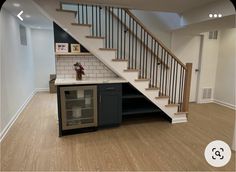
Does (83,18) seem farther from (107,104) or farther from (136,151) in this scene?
(136,151)

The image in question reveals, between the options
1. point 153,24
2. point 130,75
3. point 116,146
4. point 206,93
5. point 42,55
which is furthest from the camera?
point 42,55

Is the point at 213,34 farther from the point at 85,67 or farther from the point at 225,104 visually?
the point at 85,67

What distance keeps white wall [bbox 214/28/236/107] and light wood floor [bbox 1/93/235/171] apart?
123 cm

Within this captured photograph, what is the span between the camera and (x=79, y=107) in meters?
3.26

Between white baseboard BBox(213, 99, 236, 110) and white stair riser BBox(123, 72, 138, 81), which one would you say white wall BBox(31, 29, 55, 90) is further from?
white baseboard BBox(213, 99, 236, 110)

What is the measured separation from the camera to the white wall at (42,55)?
21.0 feet

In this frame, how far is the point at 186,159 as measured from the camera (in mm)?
2514

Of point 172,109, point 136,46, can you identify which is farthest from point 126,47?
point 172,109

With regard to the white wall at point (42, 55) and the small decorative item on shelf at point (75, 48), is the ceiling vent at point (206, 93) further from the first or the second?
the white wall at point (42, 55)

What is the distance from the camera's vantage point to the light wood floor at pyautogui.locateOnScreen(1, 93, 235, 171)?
7.75ft

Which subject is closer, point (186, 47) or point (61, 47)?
point (61, 47)

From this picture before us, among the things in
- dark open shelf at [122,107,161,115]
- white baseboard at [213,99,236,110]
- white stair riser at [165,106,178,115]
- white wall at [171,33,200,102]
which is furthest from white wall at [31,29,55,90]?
white baseboard at [213,99,236,110]

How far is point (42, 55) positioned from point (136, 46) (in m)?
3.95

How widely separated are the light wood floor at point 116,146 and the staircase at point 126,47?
2.18 ft
